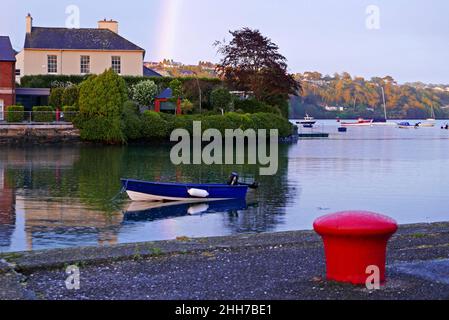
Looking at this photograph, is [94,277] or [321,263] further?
[321,263]

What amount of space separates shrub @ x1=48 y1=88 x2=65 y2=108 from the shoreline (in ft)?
194

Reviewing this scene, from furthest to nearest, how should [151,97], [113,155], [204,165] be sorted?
[151,97] < [113,155] < [204,165]

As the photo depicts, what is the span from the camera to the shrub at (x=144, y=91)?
242ft

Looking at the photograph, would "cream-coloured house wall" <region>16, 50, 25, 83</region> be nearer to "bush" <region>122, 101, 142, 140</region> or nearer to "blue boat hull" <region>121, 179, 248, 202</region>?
"bush" <region>122, 101, 142, 140</region>

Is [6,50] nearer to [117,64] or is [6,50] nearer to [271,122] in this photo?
[117,64]

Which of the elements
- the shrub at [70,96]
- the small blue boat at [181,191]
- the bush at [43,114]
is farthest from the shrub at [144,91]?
the small blue boat at [181,191]

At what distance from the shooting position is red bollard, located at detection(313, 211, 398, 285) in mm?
10336

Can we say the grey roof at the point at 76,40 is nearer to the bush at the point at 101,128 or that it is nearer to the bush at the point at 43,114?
the bush at the point at 43,114

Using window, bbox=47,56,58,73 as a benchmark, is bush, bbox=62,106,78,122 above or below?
below

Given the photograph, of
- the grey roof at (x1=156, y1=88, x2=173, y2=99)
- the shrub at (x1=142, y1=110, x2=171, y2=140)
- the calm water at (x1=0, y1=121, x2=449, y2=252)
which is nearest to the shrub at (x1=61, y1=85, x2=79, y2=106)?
the shrub at (x1=142, y1=110, x2=171, y2=140)
